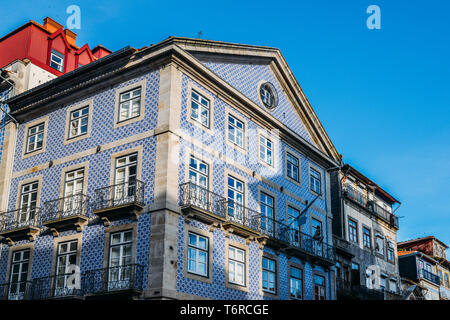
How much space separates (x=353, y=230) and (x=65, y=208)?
842 inches

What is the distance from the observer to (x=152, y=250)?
21.2 m

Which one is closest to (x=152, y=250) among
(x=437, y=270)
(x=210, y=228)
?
(x=210, y=228)

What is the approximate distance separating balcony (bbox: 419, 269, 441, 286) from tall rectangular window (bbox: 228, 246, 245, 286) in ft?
A: 100

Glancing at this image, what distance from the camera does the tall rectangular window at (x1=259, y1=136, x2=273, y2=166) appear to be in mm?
28531

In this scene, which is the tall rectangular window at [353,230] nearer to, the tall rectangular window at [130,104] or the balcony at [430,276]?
the balcony at [430,276]

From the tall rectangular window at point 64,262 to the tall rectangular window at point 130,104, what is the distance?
550 centimetres

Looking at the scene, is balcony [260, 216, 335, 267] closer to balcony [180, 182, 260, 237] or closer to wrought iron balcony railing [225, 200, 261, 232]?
wrought iron balcony railing [225, 200, 261, 232]

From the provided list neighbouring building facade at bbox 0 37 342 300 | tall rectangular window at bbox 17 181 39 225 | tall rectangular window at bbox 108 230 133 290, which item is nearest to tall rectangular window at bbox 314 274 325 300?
neighbouring building facade at bbox 0 37 342 300

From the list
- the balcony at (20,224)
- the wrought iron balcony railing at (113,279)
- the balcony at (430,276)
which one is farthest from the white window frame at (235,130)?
the balcony at (430,276)

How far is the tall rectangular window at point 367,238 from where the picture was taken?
4066 centimetres

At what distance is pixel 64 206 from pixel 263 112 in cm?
1029

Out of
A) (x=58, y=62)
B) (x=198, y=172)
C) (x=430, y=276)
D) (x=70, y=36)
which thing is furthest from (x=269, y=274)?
(x=430, y=276)

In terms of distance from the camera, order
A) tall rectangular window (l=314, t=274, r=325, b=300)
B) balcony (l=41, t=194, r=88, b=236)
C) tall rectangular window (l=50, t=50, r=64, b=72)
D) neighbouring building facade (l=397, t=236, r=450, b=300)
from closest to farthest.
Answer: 1. balcony (l=41, t=194, r=88, b=236)
2. tall rectangular window (l=314, t=274, r=325, b=300)
3. tall rectangular window (l=50, t=50, r=64, b=72)
4. neighbouring building facade (l=397, t=236, r=450, b=300)
